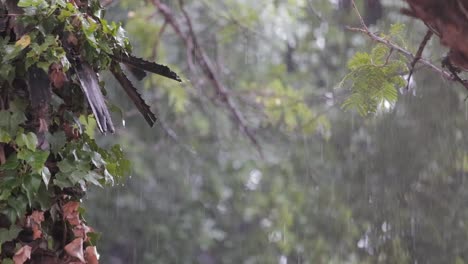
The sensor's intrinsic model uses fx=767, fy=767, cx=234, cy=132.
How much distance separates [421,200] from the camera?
3754 millimetres

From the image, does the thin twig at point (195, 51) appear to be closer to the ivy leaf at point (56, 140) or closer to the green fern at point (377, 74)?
the green fern at point (377, 74)

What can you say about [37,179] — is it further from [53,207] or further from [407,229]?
[407,229]

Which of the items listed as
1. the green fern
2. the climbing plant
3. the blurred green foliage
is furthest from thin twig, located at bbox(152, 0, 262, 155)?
the climbing plant

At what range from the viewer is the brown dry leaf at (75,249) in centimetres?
105

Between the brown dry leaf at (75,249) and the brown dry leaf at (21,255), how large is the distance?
0.20ft

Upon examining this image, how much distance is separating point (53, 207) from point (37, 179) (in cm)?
7

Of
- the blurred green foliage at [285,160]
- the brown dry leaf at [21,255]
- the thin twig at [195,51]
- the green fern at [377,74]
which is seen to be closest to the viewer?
the brown dry leaf at [21,255]

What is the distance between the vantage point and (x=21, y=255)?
100 centimetres

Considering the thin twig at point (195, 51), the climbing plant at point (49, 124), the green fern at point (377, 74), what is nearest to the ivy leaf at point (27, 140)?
the climbing plant at point (49, 124)

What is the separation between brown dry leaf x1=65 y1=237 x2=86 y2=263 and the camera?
3.44ft

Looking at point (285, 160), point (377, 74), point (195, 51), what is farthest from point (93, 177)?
point (285, 160)

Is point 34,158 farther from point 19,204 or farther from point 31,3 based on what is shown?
point 31,3

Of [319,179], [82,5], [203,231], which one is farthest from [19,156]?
[203,231]

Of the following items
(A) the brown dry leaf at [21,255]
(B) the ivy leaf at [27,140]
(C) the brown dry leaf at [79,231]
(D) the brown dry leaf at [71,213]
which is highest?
(B) the ivy leaf at [27,140]
